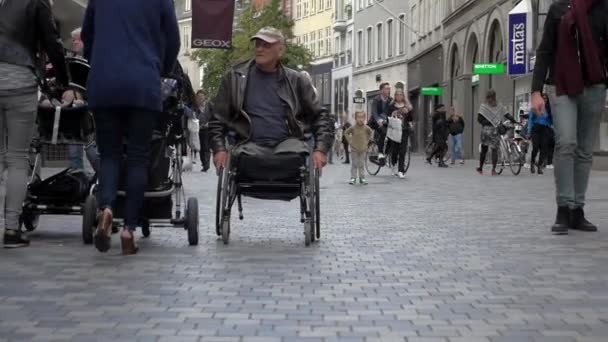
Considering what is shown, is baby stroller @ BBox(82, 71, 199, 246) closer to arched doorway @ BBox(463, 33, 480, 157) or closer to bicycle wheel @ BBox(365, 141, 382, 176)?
bicycle wheel @ BBox(365, 141, 382, 176)

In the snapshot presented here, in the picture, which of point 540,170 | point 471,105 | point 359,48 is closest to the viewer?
point 540,170

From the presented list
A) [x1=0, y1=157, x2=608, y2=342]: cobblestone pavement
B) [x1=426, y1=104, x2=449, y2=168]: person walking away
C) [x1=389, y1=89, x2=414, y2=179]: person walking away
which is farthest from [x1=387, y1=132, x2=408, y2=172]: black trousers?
[x1=0, y1=157, x2=608, y2=342]: cobblestone pavement

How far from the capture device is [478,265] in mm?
7543

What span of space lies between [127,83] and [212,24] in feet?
55.2

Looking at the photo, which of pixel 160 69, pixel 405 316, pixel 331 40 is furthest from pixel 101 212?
pixel 331 40

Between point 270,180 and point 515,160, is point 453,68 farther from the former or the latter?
point 270,180

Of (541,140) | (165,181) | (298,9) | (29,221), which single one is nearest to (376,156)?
(541,140)

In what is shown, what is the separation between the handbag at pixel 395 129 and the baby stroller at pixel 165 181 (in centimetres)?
1402

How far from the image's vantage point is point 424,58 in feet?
197

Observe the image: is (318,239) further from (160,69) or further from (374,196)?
(374,196)

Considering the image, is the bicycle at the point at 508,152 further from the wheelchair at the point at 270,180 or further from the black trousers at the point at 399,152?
the wheelchair at the point at 270,180

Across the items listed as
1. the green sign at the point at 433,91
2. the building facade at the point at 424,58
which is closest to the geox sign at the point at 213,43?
the building facade at the point at 424,58

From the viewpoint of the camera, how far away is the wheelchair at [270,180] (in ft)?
29.3

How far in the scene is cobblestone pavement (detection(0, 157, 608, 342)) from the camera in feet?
17.3
